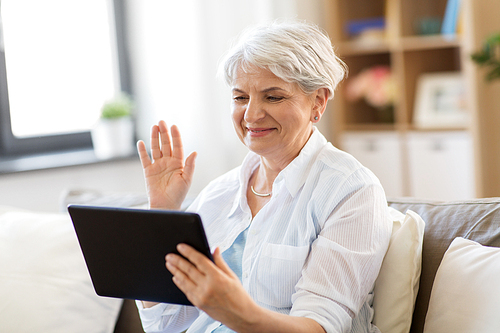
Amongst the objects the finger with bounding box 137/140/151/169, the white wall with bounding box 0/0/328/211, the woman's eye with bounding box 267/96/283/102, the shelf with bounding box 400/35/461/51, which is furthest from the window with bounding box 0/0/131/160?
the woman's eye with bounding box 267/96/283/102

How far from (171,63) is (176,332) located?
6.34 feet

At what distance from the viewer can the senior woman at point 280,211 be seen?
1.04m

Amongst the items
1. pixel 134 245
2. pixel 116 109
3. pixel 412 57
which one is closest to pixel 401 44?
pixel 412 57

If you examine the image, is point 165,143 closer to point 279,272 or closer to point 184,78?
point 279,272

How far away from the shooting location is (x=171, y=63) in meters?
3.06

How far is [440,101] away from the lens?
3197 mm

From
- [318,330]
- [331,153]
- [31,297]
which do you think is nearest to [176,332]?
[31,297]

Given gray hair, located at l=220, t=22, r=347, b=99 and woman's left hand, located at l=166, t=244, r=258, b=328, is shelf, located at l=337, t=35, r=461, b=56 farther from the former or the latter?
woman's left hand, located at l=166, t=244, r=258, b=328

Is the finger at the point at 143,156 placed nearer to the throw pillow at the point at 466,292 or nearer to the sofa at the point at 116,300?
the sofa at the point at 116,300

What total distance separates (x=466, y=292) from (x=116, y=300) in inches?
36.9

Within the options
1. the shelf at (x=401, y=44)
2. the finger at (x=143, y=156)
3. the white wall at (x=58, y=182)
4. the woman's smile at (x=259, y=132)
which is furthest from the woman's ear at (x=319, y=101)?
the shelf at (x=401, y=44)

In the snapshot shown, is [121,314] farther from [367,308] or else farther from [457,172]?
[457,172]

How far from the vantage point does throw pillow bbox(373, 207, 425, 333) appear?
118 centimetres

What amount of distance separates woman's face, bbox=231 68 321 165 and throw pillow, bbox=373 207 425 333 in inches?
13.0
